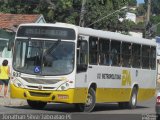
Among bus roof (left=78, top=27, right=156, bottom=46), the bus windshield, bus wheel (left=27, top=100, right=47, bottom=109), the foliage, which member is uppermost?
the foliage

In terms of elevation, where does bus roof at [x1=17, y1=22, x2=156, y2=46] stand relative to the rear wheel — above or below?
above

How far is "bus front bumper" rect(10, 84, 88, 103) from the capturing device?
21.1 metres

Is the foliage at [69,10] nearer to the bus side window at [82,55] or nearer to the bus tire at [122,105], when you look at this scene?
the bus tire at [122,105]

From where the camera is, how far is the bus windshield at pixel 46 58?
21.3m

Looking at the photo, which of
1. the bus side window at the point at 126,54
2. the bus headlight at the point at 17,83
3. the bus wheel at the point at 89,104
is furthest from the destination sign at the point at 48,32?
the bus side window at the point at 126,54

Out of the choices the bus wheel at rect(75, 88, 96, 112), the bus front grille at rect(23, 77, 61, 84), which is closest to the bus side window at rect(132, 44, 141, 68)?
the bus wheel at rect(75, 88, 96, 112)

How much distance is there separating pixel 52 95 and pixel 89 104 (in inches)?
77.7

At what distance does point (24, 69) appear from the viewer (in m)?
21.7

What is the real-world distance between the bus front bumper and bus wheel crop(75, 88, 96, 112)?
52 centimetres

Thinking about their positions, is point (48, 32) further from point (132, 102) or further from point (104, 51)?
point (132, 102)

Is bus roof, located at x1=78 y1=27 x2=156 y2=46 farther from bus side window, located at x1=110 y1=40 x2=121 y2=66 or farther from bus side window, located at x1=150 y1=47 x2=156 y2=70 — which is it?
bus side window, located at x1=150 y1=47 x2=156 y2=70

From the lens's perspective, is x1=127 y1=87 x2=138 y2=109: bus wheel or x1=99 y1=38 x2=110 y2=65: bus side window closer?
x1=99 y1=38 x2=110 y2=65: bus side window

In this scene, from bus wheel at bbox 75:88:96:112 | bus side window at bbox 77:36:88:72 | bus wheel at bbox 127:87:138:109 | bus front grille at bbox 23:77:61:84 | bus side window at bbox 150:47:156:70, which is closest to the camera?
bus front grille at bbox 23:77:61:84

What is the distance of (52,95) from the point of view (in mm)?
21188
